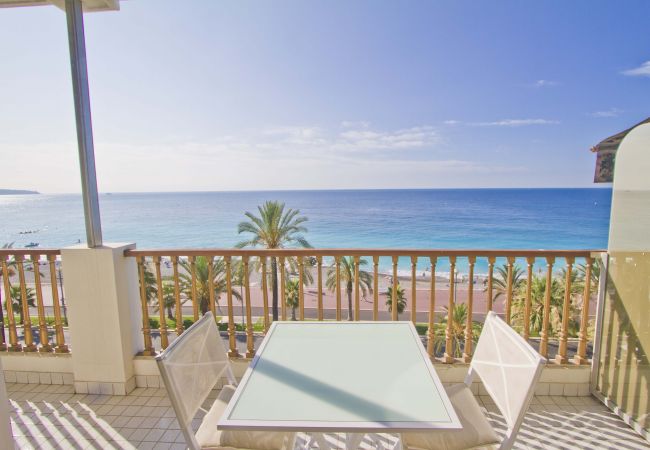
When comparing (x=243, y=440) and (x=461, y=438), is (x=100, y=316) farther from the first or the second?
(x=461, y=438)

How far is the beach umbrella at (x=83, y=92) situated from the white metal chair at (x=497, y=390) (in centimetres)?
248

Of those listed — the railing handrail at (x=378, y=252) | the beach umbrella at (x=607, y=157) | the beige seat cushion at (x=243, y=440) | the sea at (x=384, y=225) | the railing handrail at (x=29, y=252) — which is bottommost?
the sea at (x=384, y=225)

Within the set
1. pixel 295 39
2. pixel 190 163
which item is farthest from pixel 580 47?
pixel 190 163

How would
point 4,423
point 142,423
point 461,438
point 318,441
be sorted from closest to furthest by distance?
1. point 4,423
2. point 461,438
3. point 318,441
4. point 142,423

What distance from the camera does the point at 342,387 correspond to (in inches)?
44.5

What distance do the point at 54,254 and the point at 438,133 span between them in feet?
123

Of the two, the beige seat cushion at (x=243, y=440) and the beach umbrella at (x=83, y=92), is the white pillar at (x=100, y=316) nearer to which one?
the beach umbrella at (x=83, y=92)

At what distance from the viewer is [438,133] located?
35.2 metres

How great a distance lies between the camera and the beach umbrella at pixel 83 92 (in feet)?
7.13

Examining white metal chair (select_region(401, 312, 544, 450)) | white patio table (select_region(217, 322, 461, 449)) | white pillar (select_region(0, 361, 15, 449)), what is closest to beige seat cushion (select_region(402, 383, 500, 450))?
white metal chair (select_region(401, 312, 544, 450))

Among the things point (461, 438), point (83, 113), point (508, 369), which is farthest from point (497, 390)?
point (83, 113)

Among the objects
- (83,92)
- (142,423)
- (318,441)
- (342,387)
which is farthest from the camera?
(83,92)

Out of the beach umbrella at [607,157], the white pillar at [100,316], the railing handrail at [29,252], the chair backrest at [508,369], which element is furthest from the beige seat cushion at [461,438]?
the railing handrail at [29,252]

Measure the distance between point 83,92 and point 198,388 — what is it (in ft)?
7.19
